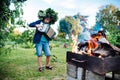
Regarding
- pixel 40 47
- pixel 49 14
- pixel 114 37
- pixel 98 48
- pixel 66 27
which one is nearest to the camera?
pixel 98 48

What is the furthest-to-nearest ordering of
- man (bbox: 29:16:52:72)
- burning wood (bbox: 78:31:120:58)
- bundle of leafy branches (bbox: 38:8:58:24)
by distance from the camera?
bundle of leafy branches (bbox: 38:8:58:24) < man (bbox: 29:16:52:72) < burning wood (bbox: 78:31:120:58)

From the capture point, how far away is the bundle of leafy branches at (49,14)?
765cm

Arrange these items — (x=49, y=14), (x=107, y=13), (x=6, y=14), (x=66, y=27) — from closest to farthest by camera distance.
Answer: (x=6, y=14) < (x=49, y=14) < (x=66, y=27) < (x=107, y=13)

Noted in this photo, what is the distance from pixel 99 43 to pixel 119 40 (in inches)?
51.3

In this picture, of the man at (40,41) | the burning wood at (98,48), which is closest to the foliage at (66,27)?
the man at (40,41)

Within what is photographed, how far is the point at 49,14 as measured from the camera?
25.5 feet

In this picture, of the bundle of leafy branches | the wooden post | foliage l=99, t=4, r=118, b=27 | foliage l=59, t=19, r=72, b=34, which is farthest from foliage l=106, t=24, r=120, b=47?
foliage l=99, t=4, r=118, b=27

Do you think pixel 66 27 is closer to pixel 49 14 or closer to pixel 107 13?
pixel 49 14

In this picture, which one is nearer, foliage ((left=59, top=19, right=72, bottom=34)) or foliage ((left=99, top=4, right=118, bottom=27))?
foliage ((left=59, top=19, right=72, bottom=34))

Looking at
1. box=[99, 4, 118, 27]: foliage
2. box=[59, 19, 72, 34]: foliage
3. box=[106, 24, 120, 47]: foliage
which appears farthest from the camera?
box=[99, 4, 118, 27]: foliage

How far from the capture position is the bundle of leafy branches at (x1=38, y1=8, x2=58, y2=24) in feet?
25.1

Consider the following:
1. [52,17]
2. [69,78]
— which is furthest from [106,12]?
[69,78]

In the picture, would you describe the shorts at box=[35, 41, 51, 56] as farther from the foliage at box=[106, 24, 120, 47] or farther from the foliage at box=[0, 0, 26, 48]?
the foliage at box=[106, 24, 120, 47]

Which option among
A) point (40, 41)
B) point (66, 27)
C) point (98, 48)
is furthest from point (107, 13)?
point (98, 48)
